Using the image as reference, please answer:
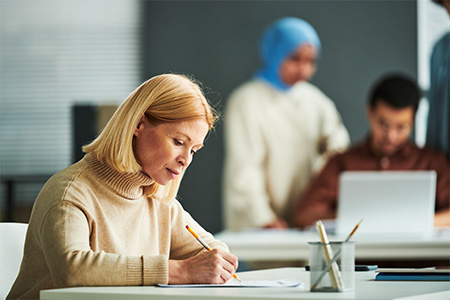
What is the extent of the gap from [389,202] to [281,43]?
215 centimetres

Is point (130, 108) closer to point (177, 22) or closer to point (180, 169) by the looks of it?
point (180, 169)

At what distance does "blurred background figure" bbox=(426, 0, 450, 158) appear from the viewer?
4629mm

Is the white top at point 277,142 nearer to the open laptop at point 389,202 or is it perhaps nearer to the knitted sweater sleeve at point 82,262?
the open laptop at point 389,202

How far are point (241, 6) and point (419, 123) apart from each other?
1.63m

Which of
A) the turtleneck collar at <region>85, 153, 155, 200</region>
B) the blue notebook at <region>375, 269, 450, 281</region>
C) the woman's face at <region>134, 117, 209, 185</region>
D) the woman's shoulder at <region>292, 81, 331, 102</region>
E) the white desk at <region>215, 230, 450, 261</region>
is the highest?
the woman's face at <region>134, 117, 209, 185</region>

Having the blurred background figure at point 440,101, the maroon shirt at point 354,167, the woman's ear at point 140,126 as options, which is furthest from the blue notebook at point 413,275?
the blurred background figure at point 440,101

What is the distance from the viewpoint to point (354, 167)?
4723 millimetres

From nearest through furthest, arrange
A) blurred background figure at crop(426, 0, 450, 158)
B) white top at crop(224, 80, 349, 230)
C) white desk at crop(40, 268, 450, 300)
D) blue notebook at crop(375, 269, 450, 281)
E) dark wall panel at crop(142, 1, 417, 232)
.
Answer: white desk at crop(40, 268, 450, 300)
blue notebook at crop(375, 269, 450, 281)
blurred background figure at crop(426, 0, 450, 158)
white top at crop(224, 80, 349, 230)
dark wall panel at crop(142, 1, 417, 232)

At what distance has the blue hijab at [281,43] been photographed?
5.34 metres

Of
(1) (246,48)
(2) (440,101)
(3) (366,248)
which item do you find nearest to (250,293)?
(3) (366,248)

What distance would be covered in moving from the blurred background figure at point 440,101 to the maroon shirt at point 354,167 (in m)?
0.09

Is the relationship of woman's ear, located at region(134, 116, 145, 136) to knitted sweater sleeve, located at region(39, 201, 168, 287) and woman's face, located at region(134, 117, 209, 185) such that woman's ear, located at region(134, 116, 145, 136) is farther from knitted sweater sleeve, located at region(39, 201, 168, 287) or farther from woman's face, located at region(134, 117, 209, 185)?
knitted sweater sleeve, located at region(39, 201, 168, 287)

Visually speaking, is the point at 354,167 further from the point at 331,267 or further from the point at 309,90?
the point at 331,267

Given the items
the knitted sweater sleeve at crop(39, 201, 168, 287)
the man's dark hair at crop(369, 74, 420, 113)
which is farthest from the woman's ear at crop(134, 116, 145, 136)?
the man's dark hair at crop(369, 74, 420, 113)
